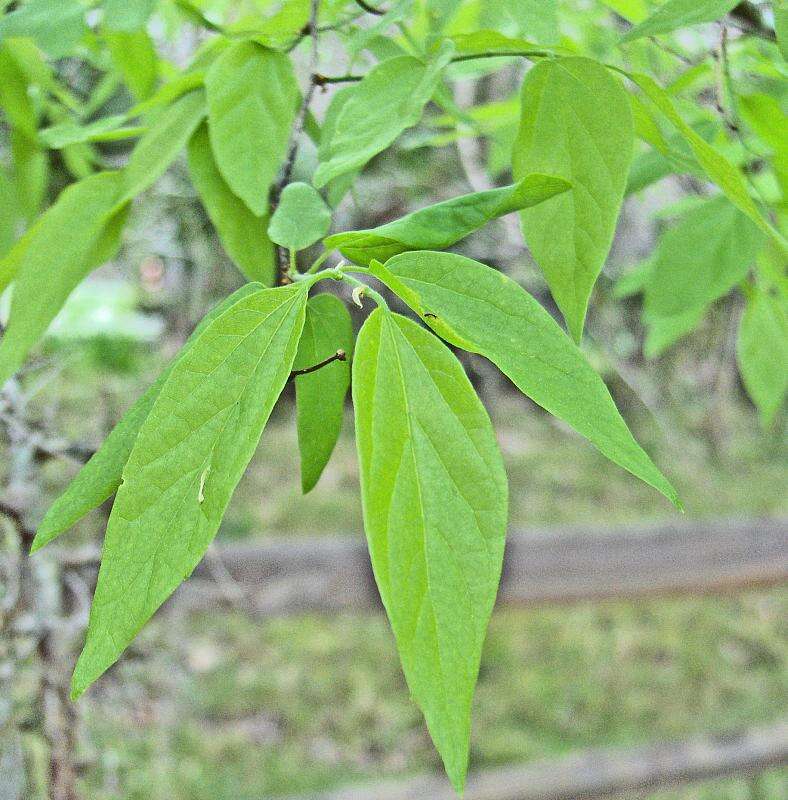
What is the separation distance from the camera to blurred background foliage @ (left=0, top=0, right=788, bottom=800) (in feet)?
0.93

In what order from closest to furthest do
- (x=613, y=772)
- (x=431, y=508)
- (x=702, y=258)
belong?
(x=431, y=508)
(x=702, y=258)
(x=613, y=772)

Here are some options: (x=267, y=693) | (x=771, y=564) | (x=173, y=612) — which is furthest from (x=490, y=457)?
(x=771, y=564)

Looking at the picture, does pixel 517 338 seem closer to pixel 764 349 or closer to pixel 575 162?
pixel 575 162

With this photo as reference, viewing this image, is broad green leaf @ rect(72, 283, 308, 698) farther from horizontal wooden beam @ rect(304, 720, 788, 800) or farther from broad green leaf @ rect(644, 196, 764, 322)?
horizontal wooden beam @ rect(304, 720, 788, 800)

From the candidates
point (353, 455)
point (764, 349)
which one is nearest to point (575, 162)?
point (764, 349)

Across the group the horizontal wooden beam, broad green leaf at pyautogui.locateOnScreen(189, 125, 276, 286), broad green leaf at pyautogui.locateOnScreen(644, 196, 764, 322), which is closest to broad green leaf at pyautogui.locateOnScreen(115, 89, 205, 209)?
broad green leaf at pyautogui.locateOnScreen(189, 125, 276, 286)

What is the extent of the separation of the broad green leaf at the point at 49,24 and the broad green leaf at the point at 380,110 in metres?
0.07

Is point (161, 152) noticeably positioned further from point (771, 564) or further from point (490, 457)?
point (771, 564)

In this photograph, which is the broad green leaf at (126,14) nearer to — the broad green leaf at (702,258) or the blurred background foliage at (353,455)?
the blurred background foliage at (353,455)

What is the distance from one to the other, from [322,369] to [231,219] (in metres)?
0.06

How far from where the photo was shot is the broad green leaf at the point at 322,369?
164mm

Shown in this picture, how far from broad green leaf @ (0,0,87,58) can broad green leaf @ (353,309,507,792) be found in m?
0.12

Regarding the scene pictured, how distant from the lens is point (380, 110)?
0.51ft

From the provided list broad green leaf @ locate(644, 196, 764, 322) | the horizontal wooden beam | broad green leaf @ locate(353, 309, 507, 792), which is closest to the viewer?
broad green leaf @ locate(353, 309, 507, 792)
